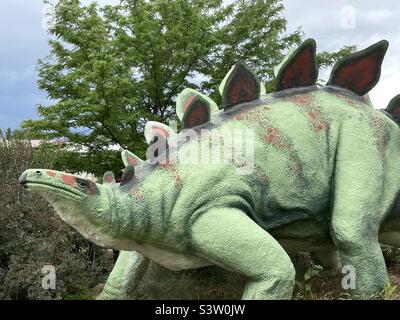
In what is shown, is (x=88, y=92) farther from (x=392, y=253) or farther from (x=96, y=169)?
(x=392, y=253)

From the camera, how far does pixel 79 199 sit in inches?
135

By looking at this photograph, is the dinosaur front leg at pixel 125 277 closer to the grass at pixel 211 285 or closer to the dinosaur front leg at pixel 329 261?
the grass at pixel 211 285

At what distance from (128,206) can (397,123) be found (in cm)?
256

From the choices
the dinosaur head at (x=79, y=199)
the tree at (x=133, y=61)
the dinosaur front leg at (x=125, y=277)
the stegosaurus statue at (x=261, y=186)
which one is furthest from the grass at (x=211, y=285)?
the tree at (x=133, y=61)

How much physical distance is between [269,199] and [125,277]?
1.41m

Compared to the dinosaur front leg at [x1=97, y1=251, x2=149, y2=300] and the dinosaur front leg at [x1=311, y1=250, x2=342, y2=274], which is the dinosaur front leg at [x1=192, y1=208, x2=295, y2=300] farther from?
the dinosaur front leg at [x1=311, y1=250, x2=342, y2=274]

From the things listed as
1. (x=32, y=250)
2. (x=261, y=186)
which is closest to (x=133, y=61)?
(x=32, y=250)

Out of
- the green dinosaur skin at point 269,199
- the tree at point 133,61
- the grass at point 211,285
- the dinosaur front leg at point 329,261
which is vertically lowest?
the grass at point 211,285

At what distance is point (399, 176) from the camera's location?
4.29 metres

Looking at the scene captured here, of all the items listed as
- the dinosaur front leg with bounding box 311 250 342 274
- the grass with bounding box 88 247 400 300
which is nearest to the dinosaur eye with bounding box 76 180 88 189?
the grass with bounding box 88 247 400 300

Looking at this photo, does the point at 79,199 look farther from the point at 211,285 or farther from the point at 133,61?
the point at 133,61

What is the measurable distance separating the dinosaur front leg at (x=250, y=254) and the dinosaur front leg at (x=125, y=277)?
1.07m

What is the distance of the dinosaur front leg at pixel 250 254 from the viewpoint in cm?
348
